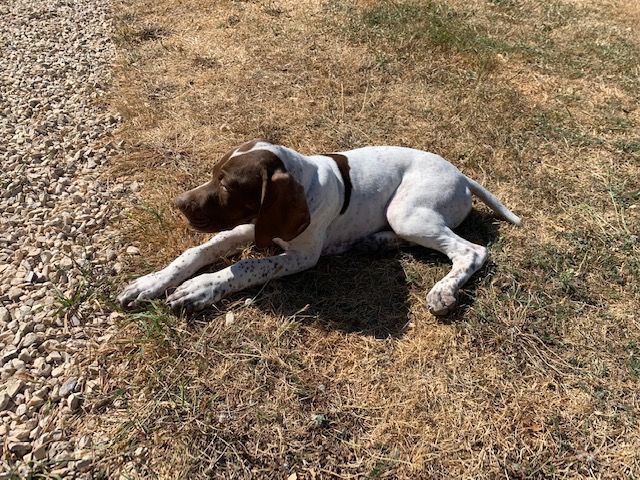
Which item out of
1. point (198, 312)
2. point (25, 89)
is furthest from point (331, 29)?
point (198, 312)

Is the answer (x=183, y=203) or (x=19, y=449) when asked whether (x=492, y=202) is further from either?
(x=19, y=449)

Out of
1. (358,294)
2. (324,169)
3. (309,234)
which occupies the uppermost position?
(324,169)

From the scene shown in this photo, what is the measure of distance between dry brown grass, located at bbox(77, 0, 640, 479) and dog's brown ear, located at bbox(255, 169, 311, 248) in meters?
0.54

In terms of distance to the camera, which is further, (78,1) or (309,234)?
(78,1)

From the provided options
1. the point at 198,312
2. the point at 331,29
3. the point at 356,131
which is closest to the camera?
the point at 198,312

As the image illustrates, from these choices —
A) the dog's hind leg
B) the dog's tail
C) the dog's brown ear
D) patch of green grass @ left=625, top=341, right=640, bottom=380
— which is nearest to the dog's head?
the dog's brown ear

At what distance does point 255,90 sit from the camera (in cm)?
623

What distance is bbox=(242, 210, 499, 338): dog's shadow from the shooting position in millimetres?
3768

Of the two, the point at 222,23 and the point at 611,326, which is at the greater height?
the point at 222,23

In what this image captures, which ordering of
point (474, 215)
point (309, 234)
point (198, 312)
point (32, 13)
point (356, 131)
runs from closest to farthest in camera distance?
point (198, 312) < point (309, 234) < point (474, 215) < point (356, 131) < point (32, 13)

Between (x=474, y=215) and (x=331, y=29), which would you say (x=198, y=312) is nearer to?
(x=474, y=215)

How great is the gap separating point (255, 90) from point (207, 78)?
0.61m

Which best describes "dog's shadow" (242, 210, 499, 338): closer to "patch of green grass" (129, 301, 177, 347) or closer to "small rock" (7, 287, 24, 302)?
"patch of green grass" (129, 301, 177, 347)

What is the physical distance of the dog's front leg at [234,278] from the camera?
3586mm
